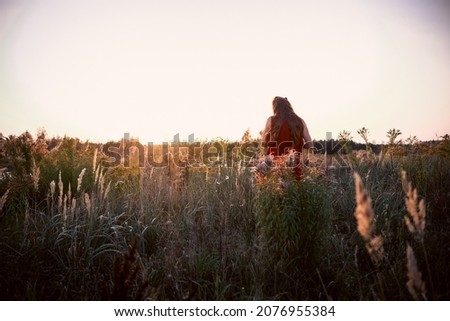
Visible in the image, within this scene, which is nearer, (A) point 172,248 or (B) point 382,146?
(A) point 172,248

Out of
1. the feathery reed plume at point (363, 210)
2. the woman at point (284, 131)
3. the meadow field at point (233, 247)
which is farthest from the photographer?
the woman at point (284, 131)

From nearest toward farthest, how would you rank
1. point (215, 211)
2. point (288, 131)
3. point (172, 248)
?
point (172, 248) < point (215, 211) < point (288, 131)

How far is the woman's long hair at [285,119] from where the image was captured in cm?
535

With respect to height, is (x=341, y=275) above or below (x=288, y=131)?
below

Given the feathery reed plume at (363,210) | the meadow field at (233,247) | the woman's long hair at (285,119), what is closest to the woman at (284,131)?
the woman's long hair at (285,119)

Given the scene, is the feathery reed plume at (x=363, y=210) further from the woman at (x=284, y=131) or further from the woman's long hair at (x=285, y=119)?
the woman's long hair at (x=285, y=119)

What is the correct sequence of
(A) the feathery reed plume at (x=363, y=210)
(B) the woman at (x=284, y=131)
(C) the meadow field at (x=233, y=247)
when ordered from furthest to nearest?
(B) the woman at (x=284, y=131) < (C) the meadow field at (x=233, y=247) < (A) the feathery reed plume at (x=363, y=210)

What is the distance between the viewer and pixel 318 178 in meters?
3.37

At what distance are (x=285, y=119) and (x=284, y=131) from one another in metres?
0.19
